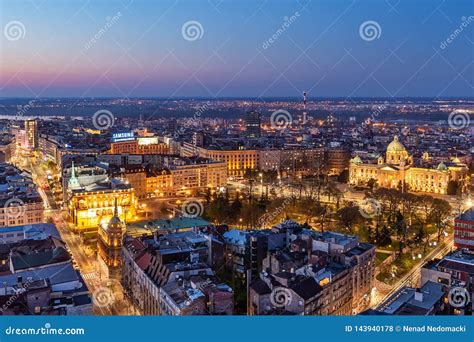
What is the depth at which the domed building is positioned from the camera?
51.0 feet

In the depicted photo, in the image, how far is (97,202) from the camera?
11.9 metres

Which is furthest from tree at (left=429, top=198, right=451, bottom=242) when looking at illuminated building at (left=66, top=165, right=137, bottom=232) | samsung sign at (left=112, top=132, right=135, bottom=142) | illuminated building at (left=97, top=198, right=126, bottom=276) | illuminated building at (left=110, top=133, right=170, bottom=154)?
samsung sign at (left=112, top=132, right=135, bottom=142)

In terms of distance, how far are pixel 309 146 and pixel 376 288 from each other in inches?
539

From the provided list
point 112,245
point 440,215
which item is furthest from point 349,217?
point 112,245

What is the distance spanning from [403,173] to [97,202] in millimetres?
9495

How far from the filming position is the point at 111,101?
5125 centimetres

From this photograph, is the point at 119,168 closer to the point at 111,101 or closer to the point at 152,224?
the point at 152,224

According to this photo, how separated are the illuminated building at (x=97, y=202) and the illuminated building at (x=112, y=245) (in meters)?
2.35

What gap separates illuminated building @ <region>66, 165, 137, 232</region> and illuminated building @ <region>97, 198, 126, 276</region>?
2.35m

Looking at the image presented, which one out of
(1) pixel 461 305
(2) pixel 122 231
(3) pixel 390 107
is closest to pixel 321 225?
(2) pixel 122 231

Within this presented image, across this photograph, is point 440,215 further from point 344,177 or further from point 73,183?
point 73,183

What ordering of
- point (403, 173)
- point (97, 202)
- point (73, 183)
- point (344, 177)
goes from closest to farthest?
point (97, 202), point (73, 183), point (403, 173), point (344, 177)

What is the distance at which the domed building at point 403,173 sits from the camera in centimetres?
1555

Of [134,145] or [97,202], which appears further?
[134,145]
